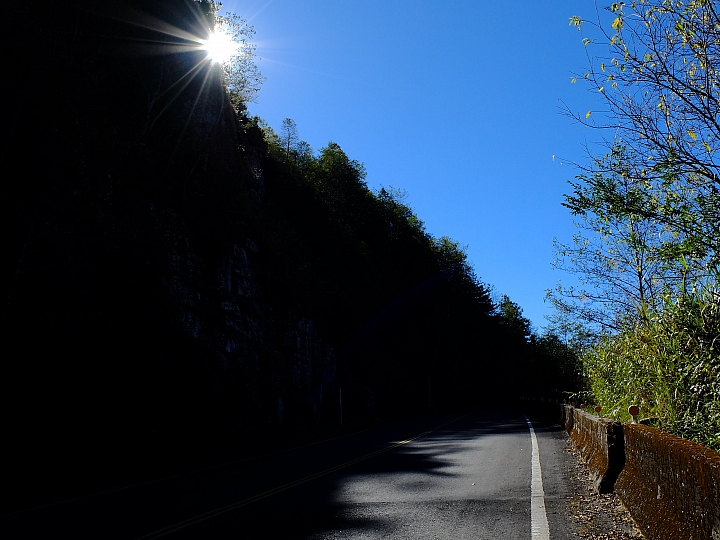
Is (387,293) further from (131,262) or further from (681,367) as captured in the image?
(681,367)

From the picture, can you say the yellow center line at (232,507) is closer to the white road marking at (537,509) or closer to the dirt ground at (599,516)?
the white road marking at (537,509)

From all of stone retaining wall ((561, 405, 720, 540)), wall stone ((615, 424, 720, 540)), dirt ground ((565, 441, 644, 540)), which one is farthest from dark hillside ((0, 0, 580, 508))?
wall stone ((615, 424, 720, 540))

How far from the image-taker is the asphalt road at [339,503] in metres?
6.88

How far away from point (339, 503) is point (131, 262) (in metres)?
12.4

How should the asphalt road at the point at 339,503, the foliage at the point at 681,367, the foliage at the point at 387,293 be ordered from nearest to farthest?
the foliage at the point at 681,367
the asphalt road at the point at 339,503
the foliage at the point at 387,293

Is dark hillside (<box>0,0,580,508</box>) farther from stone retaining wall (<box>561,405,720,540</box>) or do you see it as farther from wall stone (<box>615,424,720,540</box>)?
wall stone (<box>615,424,720,540</box>)

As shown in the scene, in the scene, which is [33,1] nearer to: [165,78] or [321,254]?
[165,78]

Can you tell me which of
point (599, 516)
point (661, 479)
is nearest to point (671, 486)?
point (661, 479)

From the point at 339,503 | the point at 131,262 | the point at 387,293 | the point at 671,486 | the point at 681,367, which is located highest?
the point at 387,293

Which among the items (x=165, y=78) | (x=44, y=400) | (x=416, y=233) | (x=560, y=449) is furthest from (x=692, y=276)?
(x=416, y=233)

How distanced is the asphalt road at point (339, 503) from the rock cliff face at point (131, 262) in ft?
11.0

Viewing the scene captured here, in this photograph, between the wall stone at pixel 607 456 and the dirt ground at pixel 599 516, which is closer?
the dirt ground at pixel 599 516

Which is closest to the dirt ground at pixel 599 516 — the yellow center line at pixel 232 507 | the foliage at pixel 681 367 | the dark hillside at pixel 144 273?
the foliage at pixel 681 367

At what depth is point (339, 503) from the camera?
847cm
